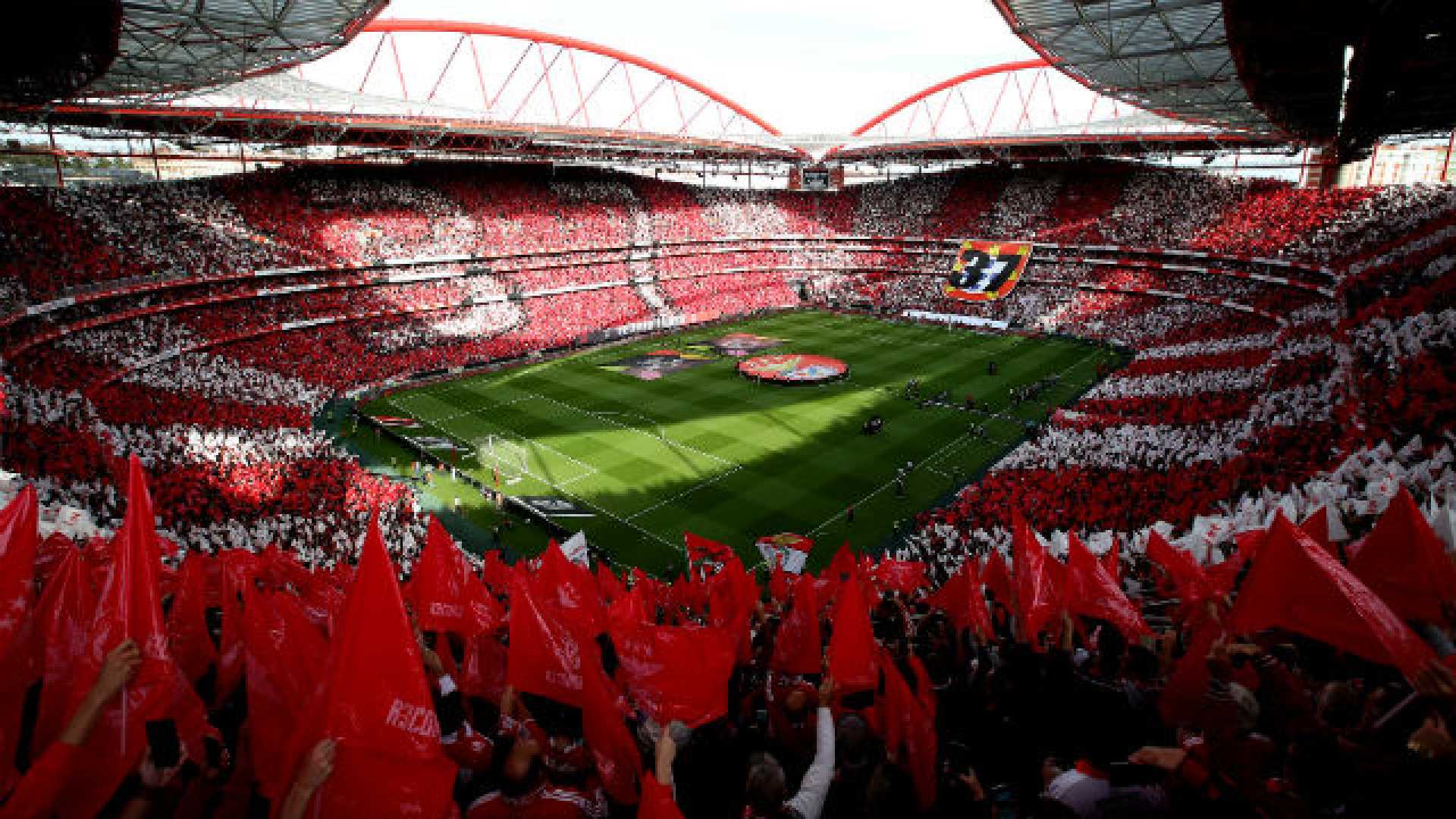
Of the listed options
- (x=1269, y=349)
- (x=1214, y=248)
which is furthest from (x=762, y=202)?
(x=1269, y=349)

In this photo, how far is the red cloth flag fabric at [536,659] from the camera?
5.08m

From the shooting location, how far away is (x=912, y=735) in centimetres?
464

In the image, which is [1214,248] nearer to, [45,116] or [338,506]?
[338,506]

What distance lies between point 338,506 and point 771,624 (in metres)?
16.6

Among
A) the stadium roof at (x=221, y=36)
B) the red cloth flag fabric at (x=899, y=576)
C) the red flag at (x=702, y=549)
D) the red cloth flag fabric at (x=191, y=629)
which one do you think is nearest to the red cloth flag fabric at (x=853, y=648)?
the red cloth flag fabric at (x=191, y=629)

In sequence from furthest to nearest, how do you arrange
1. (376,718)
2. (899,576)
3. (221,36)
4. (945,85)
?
(945,85)
(221,36)
(899,576)
(376,718)

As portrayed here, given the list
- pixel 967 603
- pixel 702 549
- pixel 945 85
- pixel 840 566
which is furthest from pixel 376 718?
pixel 945 85

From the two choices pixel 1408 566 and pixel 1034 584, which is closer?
pixel 1408 566

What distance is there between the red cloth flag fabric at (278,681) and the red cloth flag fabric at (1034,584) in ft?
19.5

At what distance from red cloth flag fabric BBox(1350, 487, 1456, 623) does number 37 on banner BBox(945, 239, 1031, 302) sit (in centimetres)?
5344

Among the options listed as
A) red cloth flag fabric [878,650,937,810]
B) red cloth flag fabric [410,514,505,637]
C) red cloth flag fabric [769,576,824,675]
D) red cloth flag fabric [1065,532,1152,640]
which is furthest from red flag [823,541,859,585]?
red cloth flag fabric [878,650,937,810]

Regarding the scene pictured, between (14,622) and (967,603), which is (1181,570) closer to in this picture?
(967,603)

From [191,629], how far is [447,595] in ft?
7.27

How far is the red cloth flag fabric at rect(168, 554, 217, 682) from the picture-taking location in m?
5.29
